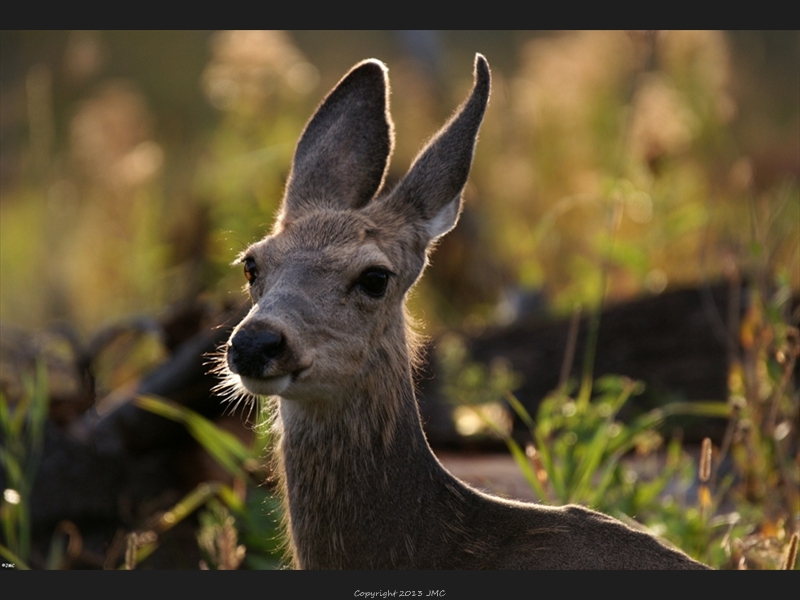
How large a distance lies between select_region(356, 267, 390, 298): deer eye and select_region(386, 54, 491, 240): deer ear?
46cm

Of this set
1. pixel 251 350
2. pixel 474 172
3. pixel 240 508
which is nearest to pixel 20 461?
pixel 240 508

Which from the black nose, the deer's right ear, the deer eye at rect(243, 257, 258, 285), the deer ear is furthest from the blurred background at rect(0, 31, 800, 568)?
the black nose

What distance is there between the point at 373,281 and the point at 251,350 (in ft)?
2.35

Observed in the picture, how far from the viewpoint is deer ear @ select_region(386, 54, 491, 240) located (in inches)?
176

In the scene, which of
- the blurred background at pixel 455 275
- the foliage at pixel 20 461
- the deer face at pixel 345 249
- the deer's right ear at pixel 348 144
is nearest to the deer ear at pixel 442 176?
the deer face at pixel 345 249

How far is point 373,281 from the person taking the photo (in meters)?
4.24

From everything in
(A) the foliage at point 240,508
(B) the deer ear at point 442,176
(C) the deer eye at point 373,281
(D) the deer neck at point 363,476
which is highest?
(B) the deer ear at point 442,176

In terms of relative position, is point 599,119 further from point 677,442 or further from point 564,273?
point 677,442

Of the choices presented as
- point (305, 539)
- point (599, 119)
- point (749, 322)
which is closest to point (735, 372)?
point (749, 322)

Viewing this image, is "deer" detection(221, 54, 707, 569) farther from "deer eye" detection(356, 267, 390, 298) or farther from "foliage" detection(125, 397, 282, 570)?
"foliage" detection(125, 397, 282, 570)

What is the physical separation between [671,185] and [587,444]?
4360mm

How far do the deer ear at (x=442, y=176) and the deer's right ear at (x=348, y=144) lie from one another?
1.31 feet

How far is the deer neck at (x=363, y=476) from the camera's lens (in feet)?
13.5

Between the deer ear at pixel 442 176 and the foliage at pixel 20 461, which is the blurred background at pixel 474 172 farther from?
Answer: the deer ear at pixel 442 176
